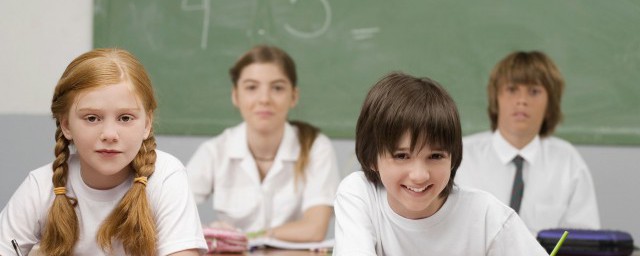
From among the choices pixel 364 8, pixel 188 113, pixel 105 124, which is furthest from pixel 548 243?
pixel 188 113

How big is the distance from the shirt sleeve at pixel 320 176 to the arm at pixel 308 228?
0.04 meters

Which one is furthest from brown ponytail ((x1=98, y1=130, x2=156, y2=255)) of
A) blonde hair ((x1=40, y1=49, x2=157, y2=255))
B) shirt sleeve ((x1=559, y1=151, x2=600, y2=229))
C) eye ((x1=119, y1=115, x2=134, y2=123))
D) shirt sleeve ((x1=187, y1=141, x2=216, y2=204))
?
shirt sleeve ((x1=559, y1=151, x2=600, y2=229))

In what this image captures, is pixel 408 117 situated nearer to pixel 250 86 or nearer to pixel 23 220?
pixel 23 220

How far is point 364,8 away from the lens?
4.17 m

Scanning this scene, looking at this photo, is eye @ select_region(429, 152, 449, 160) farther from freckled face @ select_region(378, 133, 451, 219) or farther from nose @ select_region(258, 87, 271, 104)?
nose @ select_region(258, 87, 271, 104)

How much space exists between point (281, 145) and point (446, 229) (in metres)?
1.44

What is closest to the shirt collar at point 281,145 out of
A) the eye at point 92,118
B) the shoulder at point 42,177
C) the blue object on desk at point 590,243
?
the blue object on desk at point 590,243

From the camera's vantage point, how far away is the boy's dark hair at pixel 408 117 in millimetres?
1786

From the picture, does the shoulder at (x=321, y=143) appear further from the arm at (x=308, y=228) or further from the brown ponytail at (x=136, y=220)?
the brown ponytail at (x=136, y=220)

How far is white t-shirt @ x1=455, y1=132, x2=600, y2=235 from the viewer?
3307 mm

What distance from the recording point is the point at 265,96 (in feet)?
10.6

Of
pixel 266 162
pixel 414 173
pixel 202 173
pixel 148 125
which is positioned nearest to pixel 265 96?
pixel 266 162

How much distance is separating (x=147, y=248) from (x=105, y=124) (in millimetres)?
280

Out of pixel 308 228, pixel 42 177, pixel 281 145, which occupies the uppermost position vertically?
pixel 42 177
